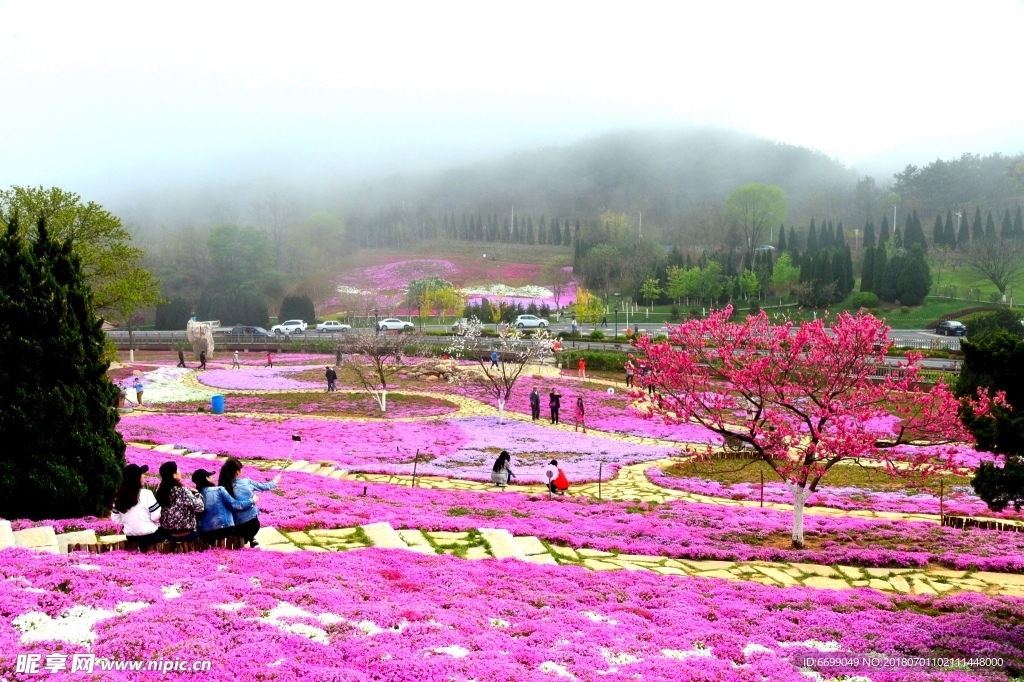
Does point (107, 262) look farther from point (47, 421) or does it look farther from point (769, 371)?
point (769, 371)

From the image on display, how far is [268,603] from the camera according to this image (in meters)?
6.59

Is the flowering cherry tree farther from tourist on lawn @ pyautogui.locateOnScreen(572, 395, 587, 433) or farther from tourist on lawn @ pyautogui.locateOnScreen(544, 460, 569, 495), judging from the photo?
tourist on lawn @ pyautogui.locateOnScreen(544, 460, 569, 495)

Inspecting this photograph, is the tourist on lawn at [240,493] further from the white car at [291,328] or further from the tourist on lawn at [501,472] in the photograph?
the white car at [291,328]

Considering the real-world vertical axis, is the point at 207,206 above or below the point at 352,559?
above

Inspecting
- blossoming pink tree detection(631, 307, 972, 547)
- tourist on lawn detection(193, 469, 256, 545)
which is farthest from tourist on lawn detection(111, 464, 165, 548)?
blossoming pink tree detection(631, 307, 972, 547)

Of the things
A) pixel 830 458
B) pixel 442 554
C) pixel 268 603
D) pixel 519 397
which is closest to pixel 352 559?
pixel 442 554

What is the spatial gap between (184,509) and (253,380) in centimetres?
3108

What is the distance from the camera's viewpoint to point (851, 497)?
1623 cm

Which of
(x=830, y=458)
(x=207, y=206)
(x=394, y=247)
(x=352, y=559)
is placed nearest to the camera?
(x=352, y=559)

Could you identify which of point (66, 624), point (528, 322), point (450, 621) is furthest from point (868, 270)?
point (66, 624)

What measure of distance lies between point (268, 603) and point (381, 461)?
1343 cm

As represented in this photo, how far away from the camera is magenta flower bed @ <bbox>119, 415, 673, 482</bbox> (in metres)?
19.2

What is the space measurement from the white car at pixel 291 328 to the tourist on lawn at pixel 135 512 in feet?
183

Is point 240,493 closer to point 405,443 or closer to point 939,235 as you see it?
point 405,443
